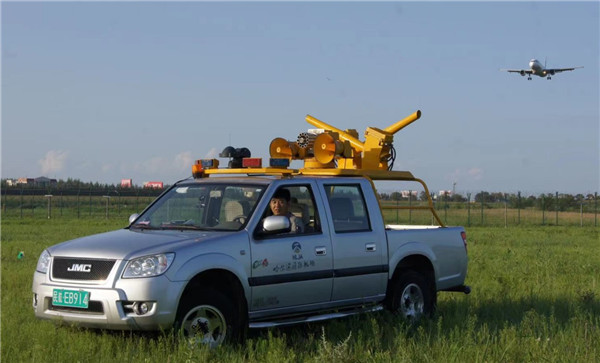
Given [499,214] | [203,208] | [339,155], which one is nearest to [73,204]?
[499,214]

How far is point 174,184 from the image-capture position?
9961mm

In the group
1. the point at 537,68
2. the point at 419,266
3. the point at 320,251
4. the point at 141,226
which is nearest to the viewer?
the point at 320,251

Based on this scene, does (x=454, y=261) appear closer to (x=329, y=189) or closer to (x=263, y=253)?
(x=329, y=189)

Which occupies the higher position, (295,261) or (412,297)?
(295,261)

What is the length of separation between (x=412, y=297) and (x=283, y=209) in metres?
2.12

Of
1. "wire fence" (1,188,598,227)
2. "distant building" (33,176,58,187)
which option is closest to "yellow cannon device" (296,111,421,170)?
"wire fence" (1,188,598,227)

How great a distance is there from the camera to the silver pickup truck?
7820 mm

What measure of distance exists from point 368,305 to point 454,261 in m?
1.63

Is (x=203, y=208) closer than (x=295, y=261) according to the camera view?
No

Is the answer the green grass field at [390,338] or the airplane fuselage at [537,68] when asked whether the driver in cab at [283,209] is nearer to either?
the green grass field at [390,338]

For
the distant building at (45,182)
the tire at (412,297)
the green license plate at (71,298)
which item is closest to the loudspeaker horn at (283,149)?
the tire at (412,297)

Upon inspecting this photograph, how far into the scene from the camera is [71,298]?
797 centimetres

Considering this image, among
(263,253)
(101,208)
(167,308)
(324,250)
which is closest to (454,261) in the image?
(324,250)

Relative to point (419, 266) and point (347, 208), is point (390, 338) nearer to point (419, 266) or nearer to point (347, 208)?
point (347, 208)
